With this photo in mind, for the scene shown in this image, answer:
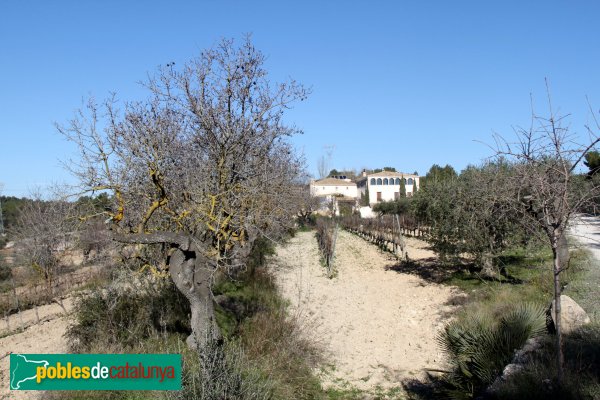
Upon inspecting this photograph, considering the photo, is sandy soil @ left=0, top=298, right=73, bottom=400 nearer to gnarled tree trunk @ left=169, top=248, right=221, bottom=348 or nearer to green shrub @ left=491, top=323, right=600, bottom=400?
gnarled tree trunk @ left=169, top=248, right=221, bottom=348

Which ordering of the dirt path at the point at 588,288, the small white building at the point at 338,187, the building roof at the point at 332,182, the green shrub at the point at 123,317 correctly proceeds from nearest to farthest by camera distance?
the green shrub at the point at 123,317 → the dirt path at the point at 588,288 → the small white building at the point at 338,187 → the building roof at the point at 332,182

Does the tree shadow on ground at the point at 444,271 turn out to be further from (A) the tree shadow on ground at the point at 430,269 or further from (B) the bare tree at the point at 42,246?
(B) the bare tree at the point at 42,246

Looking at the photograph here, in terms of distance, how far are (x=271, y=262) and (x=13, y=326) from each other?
9.68 m

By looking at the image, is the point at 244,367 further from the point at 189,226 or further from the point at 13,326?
the point at 13,326

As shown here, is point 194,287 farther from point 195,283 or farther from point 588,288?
point 588,288

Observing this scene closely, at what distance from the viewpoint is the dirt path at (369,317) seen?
814 cm

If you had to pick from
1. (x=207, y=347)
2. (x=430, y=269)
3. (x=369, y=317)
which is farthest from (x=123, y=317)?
(x=430, y=269)

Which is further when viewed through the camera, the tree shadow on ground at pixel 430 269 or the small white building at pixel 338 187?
the small white building at pixel 338 187

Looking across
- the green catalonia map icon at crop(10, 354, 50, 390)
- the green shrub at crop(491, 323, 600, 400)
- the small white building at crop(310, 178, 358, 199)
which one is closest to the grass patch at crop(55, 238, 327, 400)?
the green catalonia map icon at crop(10, 354, 50, 390)

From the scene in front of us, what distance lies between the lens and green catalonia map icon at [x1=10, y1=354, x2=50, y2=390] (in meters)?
6.05

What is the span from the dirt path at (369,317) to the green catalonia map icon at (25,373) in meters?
4.30

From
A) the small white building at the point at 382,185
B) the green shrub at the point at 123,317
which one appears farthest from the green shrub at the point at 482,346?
the small white building at the point at 382,185

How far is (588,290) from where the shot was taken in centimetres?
934

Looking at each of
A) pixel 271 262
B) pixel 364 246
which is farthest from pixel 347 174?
pixel 271 262
